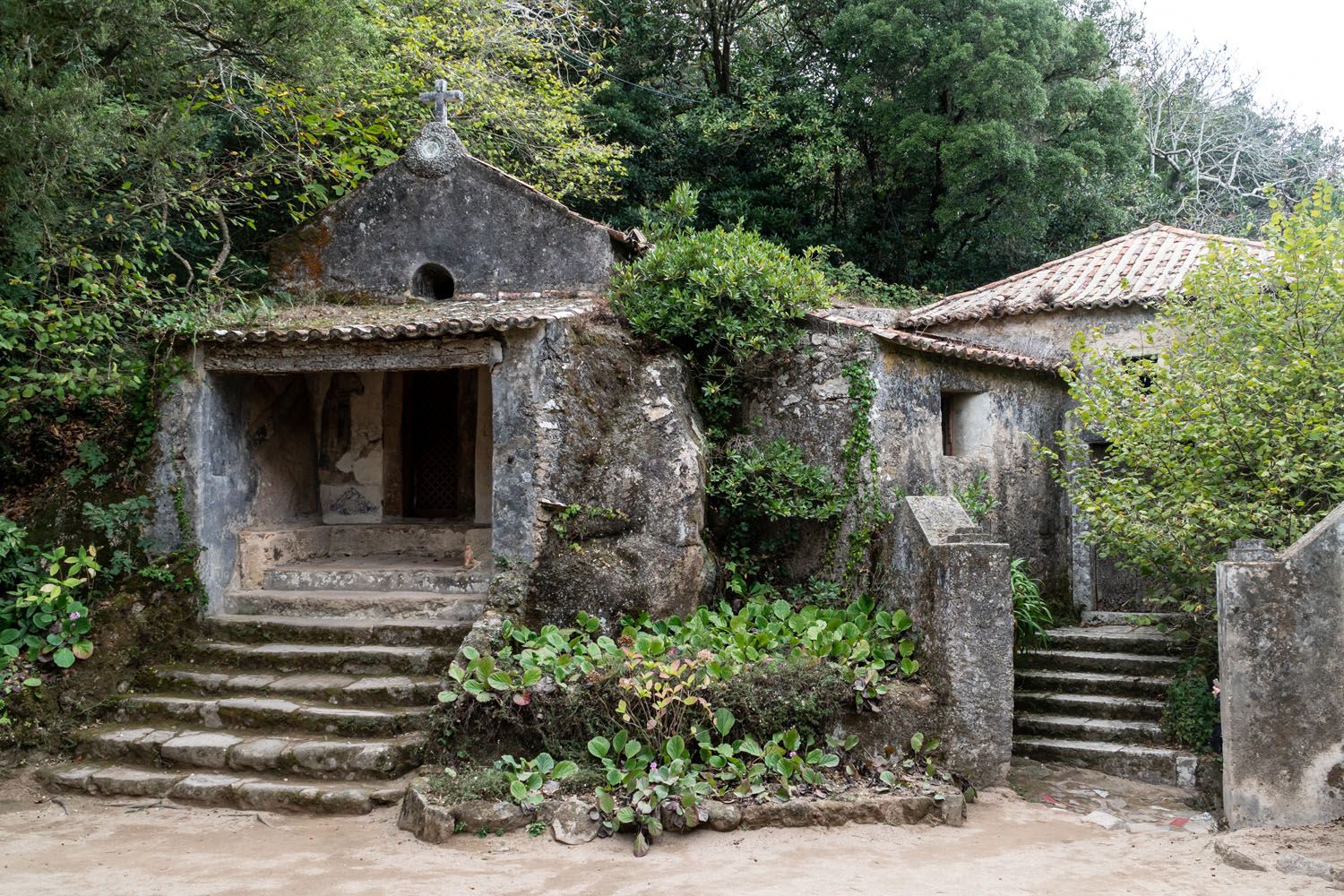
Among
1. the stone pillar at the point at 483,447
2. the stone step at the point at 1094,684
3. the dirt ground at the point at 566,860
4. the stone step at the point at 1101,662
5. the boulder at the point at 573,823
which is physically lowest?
the dirt ground at the point at 566,860

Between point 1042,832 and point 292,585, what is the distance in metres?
6.69

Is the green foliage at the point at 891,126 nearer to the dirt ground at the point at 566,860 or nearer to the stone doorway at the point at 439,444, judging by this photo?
the stone doorway at the point at 439,444

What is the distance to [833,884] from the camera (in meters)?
5.82

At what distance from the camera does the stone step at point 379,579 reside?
933cm

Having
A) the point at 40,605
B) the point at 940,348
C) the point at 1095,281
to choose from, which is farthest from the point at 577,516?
the point at 1095,281

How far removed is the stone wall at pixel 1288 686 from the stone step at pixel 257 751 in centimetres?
547

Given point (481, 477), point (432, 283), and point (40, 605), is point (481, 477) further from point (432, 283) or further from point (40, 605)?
point (40, 605)

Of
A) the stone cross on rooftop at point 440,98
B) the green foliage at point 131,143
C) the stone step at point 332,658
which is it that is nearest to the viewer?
the green foliage at point 131,143

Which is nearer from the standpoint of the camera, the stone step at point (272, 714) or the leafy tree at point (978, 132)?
the stone step at point (272, 714)

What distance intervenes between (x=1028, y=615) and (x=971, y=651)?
256 cm

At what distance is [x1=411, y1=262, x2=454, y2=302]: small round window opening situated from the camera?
10547 millimetres

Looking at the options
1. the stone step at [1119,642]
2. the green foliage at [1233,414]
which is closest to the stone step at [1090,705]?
the stone step at [1119,642]

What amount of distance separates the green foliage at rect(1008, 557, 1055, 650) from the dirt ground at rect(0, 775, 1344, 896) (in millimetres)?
2897

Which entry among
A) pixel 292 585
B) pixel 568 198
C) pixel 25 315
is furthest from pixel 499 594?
pixel 568 198
